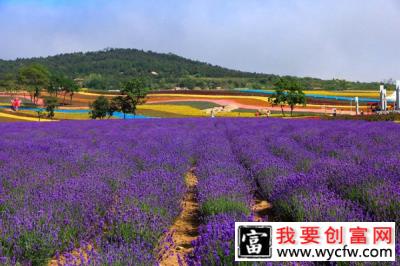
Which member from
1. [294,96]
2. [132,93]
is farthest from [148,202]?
[132,93]

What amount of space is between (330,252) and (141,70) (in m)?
134

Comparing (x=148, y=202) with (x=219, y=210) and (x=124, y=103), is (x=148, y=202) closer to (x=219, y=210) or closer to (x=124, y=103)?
(x=219, y=210)

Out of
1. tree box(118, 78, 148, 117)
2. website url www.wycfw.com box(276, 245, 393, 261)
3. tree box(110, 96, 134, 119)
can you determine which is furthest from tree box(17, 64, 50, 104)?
website url www.wycfw.com box(276, 245, 393, 261)

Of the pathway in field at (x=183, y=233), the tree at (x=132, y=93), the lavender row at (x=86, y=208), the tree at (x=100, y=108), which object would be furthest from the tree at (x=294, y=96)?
the pathway in field at (x=183, y=233)

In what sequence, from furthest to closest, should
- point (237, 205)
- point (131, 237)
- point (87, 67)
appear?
point (87, 67) → point (237, 205) → point (131, 237)

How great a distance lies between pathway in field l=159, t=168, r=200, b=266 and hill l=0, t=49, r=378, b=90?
89.8 meters

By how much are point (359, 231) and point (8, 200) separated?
3293mm

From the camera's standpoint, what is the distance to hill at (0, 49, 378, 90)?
10231 centimetres

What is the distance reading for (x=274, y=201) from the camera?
4.77 metres

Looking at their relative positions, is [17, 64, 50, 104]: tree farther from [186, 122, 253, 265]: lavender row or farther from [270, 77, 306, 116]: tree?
[186, 122, 253, 265]: lavender row

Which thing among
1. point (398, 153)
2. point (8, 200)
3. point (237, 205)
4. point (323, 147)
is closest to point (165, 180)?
point (237, 205)

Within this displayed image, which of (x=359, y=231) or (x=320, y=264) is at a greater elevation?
(x=359, y=231)

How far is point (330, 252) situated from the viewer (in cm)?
265

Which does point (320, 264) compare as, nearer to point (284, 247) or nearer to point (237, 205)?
point (284, 247)
